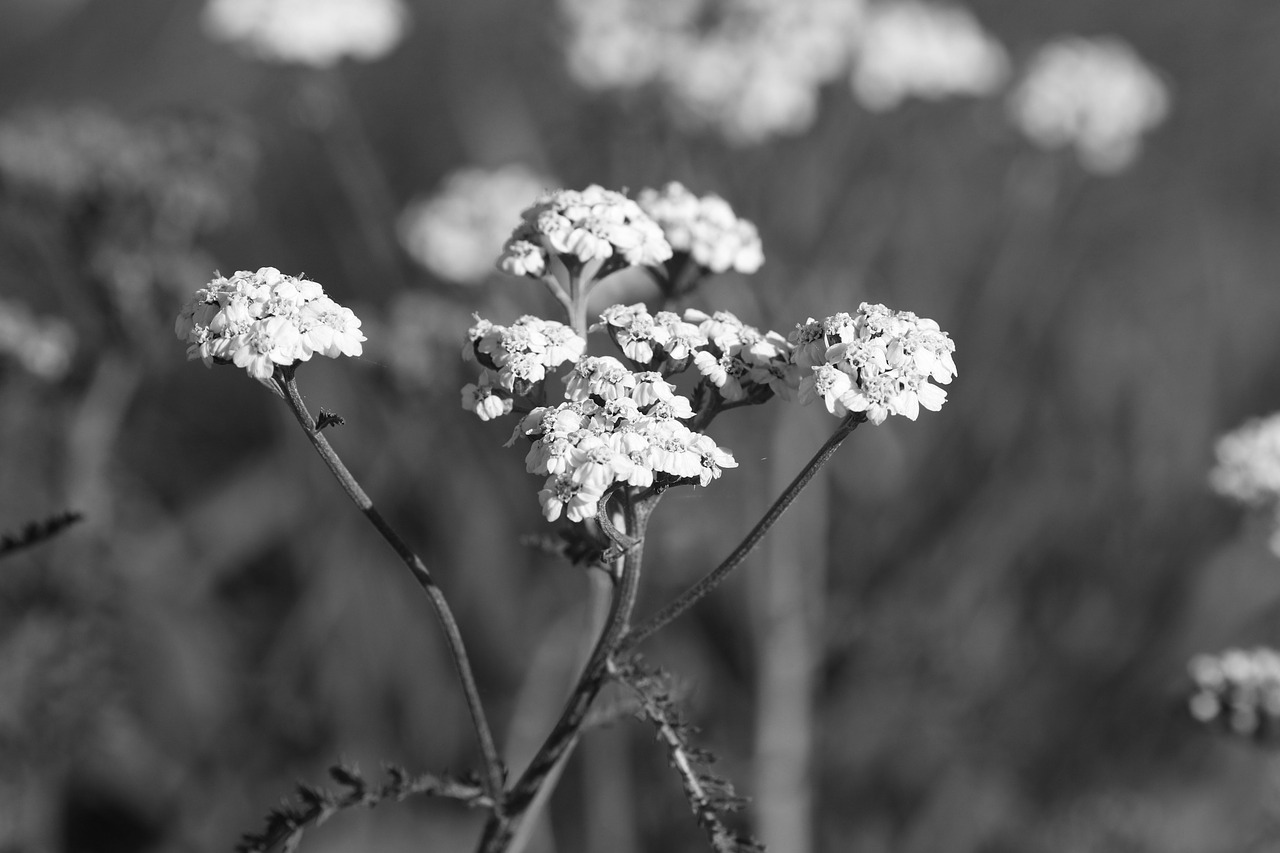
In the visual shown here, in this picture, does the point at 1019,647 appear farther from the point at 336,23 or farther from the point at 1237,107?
the point at 1237,107

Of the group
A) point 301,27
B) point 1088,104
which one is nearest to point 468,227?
point 301,27

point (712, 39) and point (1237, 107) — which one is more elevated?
point (1237, 107)

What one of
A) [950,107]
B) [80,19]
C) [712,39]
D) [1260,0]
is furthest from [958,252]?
[80,19]

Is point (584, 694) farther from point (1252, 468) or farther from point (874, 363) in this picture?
point (1252, 468)

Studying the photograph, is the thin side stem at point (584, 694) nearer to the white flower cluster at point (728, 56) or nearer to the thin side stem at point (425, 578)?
the thin side stem at point (425, 578)

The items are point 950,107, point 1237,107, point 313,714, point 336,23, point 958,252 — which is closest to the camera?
point 313,714

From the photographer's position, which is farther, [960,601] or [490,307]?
[960,601]

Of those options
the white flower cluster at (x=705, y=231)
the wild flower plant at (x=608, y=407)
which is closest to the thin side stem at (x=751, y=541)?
the wild flower plant at (x=608, y=407)

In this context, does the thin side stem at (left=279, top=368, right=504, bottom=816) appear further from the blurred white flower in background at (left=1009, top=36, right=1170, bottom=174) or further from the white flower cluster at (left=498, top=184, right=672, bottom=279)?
the blurred white flower in background at (left=1009, top=36, right=1170, bottom=174)
